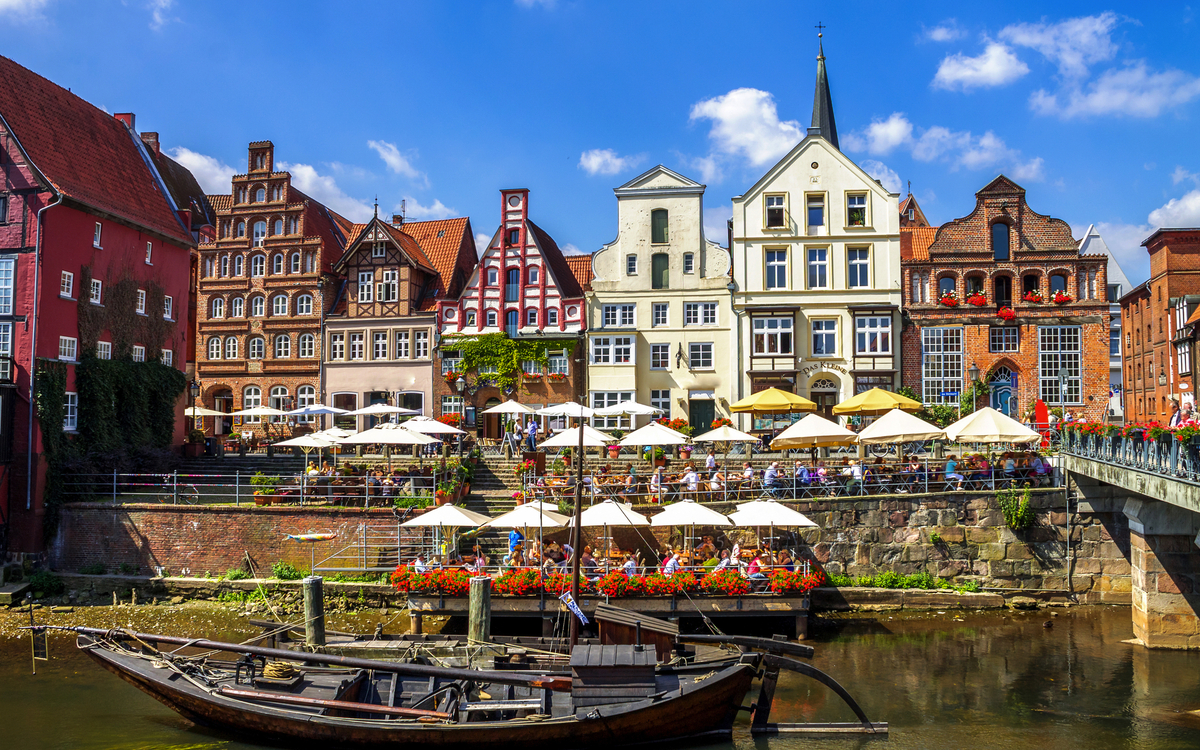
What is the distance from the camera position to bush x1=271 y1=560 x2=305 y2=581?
1008 inches

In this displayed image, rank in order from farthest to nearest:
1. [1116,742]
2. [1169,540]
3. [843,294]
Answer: [843,294] → [1169,540] → [1116,742]

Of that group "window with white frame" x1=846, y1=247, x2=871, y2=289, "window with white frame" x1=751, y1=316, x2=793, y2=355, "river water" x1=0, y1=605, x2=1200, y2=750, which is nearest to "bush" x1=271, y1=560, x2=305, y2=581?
"river water" x1=0, y1=605, x2=1200, y2=750

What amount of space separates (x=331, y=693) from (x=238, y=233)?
3309 cm

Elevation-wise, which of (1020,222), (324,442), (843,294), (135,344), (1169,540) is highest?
(1020,222)

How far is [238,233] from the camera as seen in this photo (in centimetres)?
4331

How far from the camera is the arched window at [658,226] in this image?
3981 centimetres

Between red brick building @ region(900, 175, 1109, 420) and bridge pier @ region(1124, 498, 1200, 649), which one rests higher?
red brick building @ region(900, 175, 1109, 420)

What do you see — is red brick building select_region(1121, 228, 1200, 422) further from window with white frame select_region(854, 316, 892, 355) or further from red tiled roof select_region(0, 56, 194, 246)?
red tiled roof select_region(0, 56, 194, 246)

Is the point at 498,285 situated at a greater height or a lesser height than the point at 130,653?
greater

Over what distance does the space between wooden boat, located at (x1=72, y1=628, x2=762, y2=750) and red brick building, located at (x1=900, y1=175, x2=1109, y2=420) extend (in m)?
27.3

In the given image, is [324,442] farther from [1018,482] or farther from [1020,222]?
[1020,222]

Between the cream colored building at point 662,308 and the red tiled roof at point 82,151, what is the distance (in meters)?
17.8

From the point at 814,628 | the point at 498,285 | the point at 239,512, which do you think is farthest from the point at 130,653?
the point at 498,285

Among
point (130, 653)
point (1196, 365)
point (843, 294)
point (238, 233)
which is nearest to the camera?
point (130, 653)
